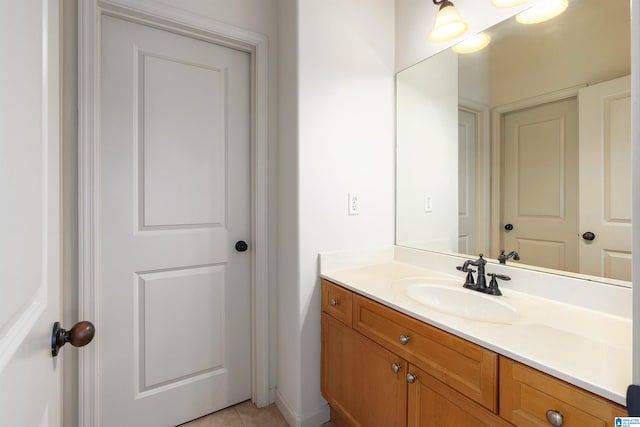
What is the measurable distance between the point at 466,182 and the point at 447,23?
2.53ft

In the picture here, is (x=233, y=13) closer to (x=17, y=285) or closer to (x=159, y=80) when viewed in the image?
(x=159, y=80)

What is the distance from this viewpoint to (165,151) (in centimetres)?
150

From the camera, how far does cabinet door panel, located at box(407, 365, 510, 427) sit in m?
0.82

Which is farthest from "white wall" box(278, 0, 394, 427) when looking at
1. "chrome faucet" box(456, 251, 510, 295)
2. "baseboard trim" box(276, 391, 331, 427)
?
"chrome faucet" box(456, 251, 510, 295)

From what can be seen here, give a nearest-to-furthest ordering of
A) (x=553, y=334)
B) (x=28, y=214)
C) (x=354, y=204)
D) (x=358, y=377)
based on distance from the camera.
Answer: (x=28, y=214) < (x=553, y=334) < (x=358, y=377) < (x=354, y=204)

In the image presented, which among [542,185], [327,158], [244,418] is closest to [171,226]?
[327,158]

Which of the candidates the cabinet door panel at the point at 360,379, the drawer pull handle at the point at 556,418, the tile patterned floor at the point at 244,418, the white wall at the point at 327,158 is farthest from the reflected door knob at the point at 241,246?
the drawer pull handle at the point at 556,418

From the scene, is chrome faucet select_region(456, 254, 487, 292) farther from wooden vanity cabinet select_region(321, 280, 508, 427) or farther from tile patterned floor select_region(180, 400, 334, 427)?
tile patterned floor select_region(180, 400, 334, 427)

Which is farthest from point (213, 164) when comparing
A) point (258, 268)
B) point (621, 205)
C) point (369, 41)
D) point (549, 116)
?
point (621, 205)

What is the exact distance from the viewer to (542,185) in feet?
4.03

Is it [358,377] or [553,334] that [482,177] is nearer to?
[553,334]

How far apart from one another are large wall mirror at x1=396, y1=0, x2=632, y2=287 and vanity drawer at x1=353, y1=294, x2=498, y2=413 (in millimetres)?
Result: 614

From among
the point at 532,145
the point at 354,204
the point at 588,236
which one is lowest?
the point at 588,236

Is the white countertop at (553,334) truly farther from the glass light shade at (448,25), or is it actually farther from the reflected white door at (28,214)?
the glass light shade at (448,25)
